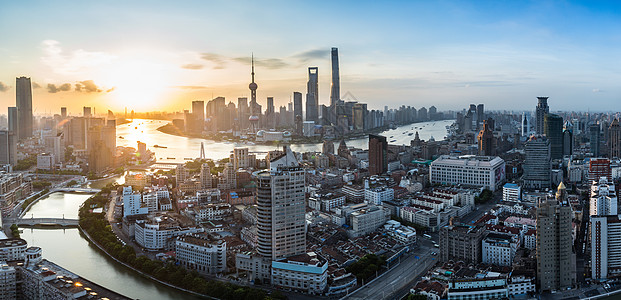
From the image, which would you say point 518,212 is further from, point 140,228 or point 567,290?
point 140,228

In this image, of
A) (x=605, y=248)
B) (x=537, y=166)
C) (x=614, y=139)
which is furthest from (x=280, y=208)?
(x=614, y=139)

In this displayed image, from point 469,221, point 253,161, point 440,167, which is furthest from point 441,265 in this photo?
point 253,161

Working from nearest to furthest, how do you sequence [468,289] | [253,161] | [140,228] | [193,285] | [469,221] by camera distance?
1. [468,289]
2. [193,285]
3. [140,228]
4. [469,221]
5. [253,161]

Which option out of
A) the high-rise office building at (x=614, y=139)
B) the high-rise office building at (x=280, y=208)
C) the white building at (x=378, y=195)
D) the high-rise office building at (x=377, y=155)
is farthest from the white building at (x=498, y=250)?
the high-rise office building at (x=614, y=139)

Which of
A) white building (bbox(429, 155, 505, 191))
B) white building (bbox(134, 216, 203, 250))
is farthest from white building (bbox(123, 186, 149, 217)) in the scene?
white building (bbox(429, 155, 505, 191))

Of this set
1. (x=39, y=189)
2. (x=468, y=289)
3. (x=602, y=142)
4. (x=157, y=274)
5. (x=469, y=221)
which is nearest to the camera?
(x=468, y=289)
